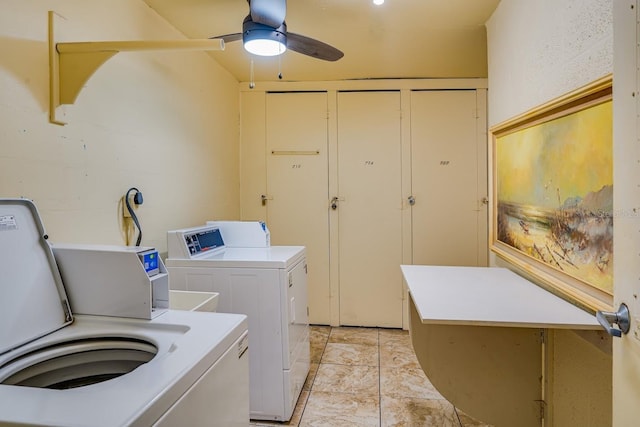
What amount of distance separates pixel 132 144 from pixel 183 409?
5.06 ft

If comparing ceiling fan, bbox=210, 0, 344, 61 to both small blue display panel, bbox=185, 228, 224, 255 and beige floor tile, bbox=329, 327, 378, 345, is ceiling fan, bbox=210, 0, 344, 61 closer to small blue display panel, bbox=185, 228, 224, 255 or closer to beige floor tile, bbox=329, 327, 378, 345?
small blue display panel, bbox=185, 228, 224, 255

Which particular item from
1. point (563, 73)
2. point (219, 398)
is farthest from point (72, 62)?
point (563, 73)

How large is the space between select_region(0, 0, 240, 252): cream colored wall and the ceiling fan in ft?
1.88

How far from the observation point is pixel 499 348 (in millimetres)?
1858

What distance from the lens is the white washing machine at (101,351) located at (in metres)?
0.79

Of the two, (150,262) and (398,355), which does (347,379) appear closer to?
(398,355)

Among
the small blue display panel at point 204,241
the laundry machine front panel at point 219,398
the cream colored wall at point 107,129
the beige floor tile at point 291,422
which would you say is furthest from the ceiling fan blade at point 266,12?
the beige floor tile at point 291,422

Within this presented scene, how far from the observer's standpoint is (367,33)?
8.04 ft

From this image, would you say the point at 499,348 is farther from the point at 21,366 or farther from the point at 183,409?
the point at 21,366

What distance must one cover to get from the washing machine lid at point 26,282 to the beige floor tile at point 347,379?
175 centimetres

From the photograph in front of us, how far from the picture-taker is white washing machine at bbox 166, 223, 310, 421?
6.66ft

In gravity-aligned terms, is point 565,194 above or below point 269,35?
below

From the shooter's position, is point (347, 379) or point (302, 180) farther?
point (302, 180)

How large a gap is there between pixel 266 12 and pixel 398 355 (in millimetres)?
2617
